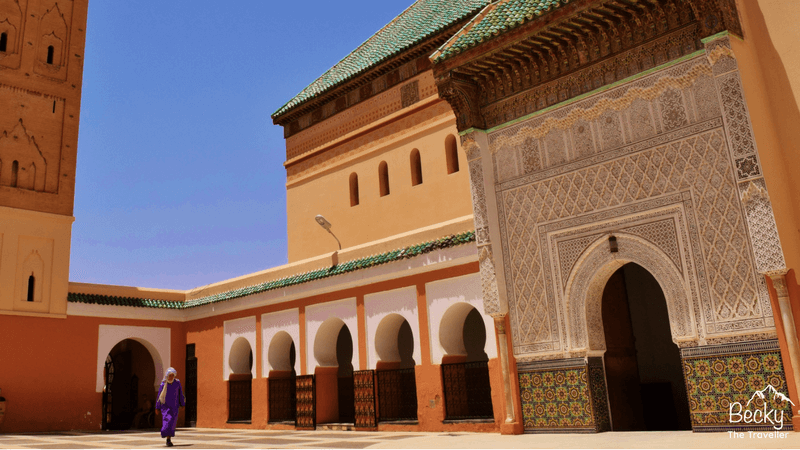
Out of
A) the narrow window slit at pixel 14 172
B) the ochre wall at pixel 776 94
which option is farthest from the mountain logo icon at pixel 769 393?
the narrow window slit at pixel 14 172

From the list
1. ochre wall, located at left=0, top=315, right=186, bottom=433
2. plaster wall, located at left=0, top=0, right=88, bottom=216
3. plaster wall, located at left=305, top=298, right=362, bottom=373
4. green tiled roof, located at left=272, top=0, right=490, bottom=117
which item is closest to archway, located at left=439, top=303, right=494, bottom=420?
plaster wall, located at left=305, top=298, right=362, bottom=373

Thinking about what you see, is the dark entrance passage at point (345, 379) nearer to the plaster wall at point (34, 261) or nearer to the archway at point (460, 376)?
the archway at point (460, 376)

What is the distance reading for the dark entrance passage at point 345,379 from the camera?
1188 centimetres

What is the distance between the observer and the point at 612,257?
6.94 meters

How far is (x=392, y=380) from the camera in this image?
31.6 ft

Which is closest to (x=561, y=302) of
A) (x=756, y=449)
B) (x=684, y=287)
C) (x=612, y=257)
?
(x=612, y=257)

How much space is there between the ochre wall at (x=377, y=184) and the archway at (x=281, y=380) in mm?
2361

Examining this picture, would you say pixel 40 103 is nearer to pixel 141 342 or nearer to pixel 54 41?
pixel 54 41

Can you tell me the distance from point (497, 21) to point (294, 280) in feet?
18.6

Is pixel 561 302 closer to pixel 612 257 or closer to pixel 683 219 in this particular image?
pixel 612 257

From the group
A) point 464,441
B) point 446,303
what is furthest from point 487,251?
point 464,441

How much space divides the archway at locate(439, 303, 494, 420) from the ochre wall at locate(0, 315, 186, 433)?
7345mm

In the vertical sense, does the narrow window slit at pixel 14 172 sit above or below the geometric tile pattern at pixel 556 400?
above

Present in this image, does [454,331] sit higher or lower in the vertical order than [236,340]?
lower
